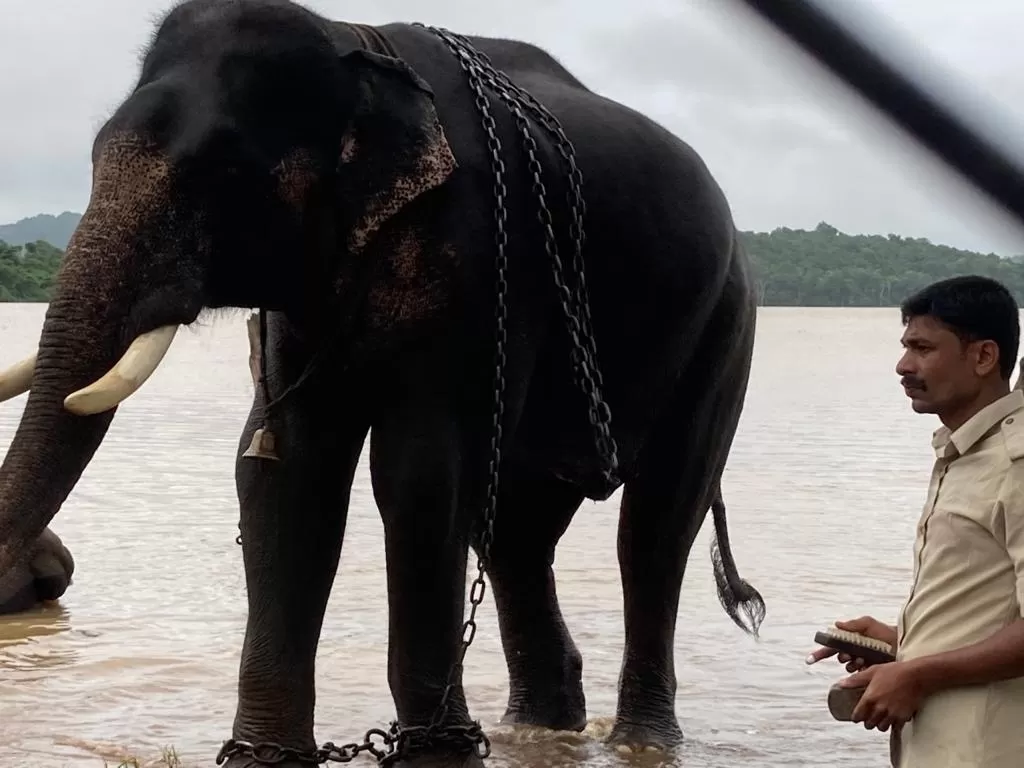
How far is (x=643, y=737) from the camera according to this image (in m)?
4.06

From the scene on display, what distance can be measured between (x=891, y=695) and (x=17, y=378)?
1.47m

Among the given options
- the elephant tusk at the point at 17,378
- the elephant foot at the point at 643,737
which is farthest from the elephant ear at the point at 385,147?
the elephant foot at the point at 643,737

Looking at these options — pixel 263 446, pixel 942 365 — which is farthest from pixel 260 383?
pixel 942 365

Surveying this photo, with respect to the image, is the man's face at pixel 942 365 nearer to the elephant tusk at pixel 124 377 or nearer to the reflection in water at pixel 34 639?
the elephant tusk at pixel 124 377

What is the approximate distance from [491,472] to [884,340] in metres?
44.4

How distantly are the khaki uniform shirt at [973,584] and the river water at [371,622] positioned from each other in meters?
1.51

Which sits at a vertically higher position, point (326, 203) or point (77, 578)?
point (326, 203)

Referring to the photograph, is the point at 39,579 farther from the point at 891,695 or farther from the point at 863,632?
the point at 891,695

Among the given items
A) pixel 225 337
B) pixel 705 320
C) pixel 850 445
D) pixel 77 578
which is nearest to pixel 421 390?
pixel 705 320

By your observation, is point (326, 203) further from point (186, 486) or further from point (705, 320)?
point (186, 486)

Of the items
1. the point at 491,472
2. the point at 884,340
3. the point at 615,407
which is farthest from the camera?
the point at 884,340

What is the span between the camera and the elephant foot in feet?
13.3

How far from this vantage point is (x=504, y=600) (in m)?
4.25

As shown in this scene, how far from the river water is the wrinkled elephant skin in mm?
92
